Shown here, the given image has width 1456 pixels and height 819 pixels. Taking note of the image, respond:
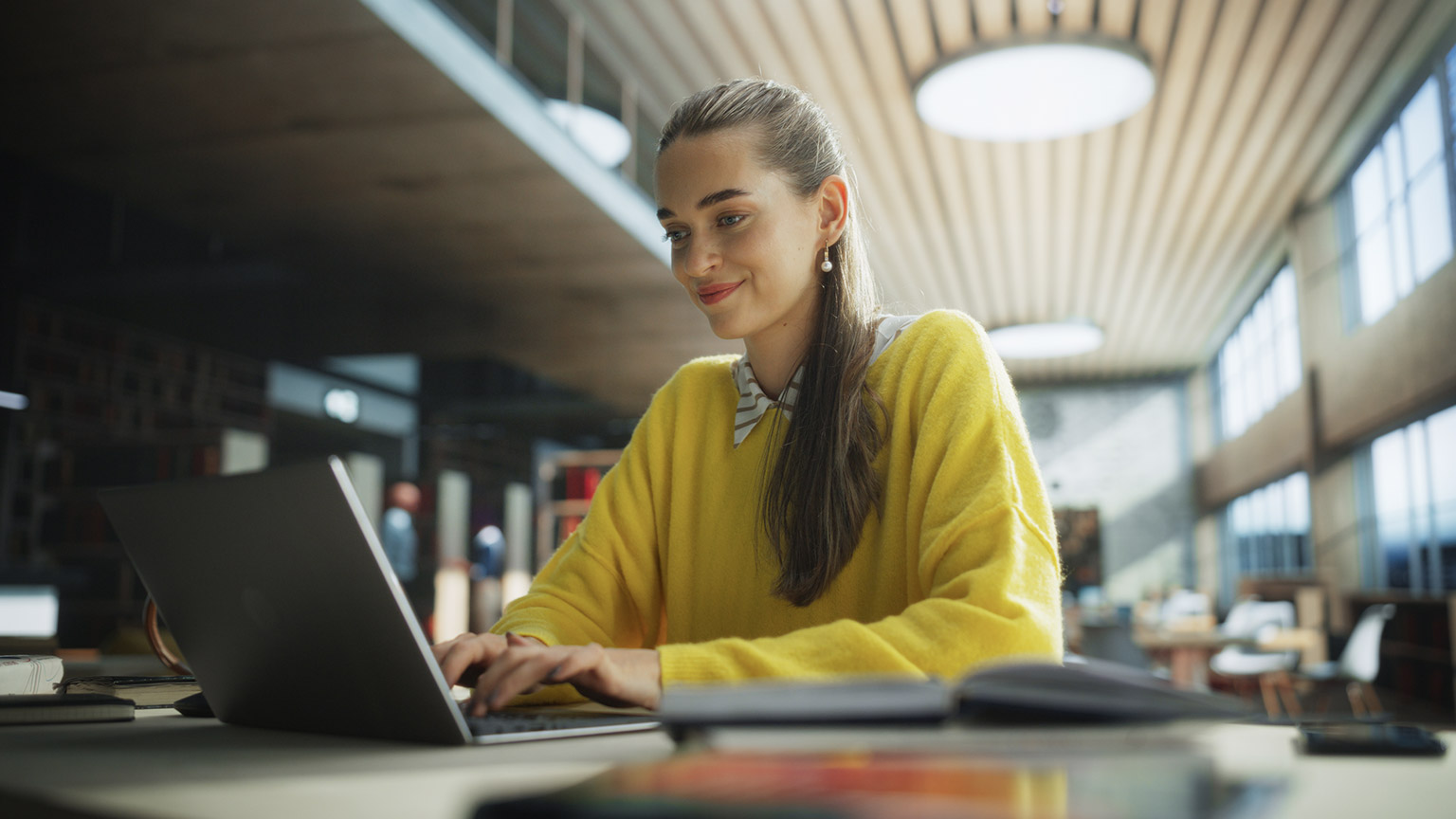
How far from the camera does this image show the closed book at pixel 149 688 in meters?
1.12

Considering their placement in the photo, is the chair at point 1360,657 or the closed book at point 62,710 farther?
the chair at point 1360,657

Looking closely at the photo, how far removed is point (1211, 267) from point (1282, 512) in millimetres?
2868

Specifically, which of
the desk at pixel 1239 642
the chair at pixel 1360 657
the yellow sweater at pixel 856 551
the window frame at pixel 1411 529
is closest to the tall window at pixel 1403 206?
the window frame at pixel 1411 529

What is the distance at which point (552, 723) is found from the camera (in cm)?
81

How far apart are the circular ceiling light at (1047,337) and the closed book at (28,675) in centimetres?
958

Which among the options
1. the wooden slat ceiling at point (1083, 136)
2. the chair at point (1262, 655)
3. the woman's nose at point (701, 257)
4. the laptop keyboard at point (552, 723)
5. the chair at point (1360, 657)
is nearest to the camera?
the laptop keyboard at point (552, 723)

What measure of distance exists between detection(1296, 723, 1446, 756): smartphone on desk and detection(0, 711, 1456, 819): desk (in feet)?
0.04

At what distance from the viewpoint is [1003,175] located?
7527 mm

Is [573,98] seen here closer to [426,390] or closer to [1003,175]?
[1003,175]

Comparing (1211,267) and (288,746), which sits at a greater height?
(1211,267)

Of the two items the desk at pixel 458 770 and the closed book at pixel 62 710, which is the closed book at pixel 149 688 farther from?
the desk at pixel 458 770

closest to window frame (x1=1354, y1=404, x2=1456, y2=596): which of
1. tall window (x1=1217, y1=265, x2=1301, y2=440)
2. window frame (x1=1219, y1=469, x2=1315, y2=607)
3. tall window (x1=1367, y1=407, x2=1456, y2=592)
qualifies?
tall window (x1=1367, y1=407, x2=1456, y2=592)

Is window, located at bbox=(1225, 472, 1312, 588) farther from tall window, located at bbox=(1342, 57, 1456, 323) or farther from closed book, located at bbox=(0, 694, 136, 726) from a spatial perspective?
closed book, located at bbox=(0, 694, 136, 726)

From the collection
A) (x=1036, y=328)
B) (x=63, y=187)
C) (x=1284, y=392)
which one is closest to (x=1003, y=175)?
(x=1036, y=328)
